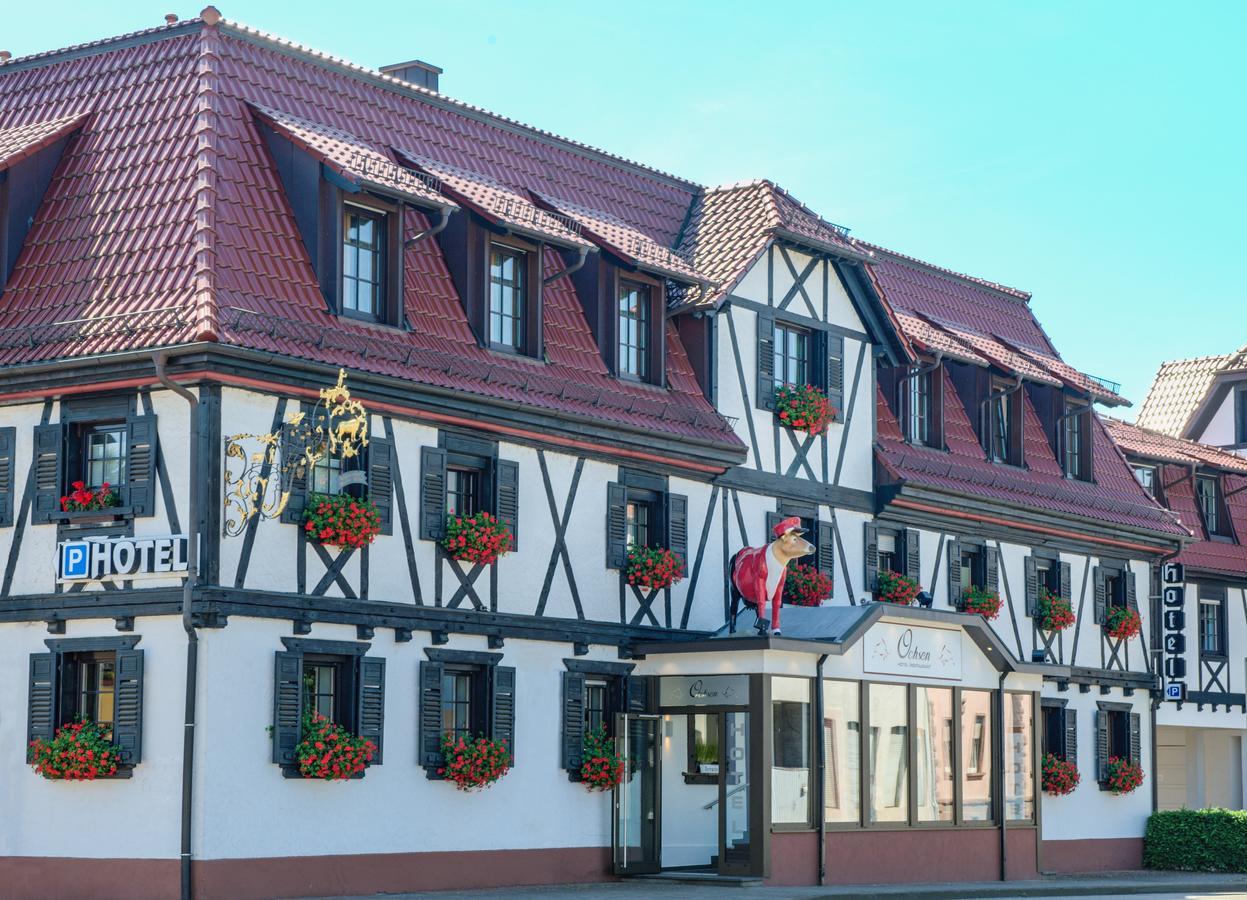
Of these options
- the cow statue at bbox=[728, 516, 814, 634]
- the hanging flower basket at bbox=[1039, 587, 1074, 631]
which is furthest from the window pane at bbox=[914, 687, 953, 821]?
the hanging flower basket at bbox=[1039, 587, 1074, 631]

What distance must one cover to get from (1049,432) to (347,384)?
1938 centimetres

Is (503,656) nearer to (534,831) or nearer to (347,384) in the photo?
(534,831)

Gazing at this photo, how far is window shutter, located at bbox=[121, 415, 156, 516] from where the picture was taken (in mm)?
23594

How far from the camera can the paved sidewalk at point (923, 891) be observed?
25.9 meters

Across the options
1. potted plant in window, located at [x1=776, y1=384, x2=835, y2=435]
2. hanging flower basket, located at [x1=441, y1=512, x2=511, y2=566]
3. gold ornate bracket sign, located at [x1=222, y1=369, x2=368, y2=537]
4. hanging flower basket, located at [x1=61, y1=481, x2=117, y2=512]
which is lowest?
hanging flower basket, located at [x1=441, y1=512, x2=511, y2=566]

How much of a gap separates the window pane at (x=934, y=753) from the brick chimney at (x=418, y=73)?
11656 millimetres

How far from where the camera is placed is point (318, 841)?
2408 cm

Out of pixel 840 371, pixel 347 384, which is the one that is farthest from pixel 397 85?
pixel 840 371

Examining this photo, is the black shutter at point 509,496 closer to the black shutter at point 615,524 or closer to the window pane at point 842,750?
the black shutter at point 615,524

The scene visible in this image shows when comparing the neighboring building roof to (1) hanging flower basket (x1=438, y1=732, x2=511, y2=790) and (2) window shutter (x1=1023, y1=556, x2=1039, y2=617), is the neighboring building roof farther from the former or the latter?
(1) hanging flower basket (x1=438, y1=732, x2=511, y2=790)

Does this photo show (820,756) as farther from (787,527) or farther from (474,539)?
(474,539)

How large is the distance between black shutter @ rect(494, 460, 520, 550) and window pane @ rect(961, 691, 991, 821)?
352 inches

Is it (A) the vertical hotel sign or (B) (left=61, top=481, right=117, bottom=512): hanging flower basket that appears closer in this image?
(B) (left=61, top=481, right=117, bottom=512): hanging flower basket

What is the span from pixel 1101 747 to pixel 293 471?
2057 cm
